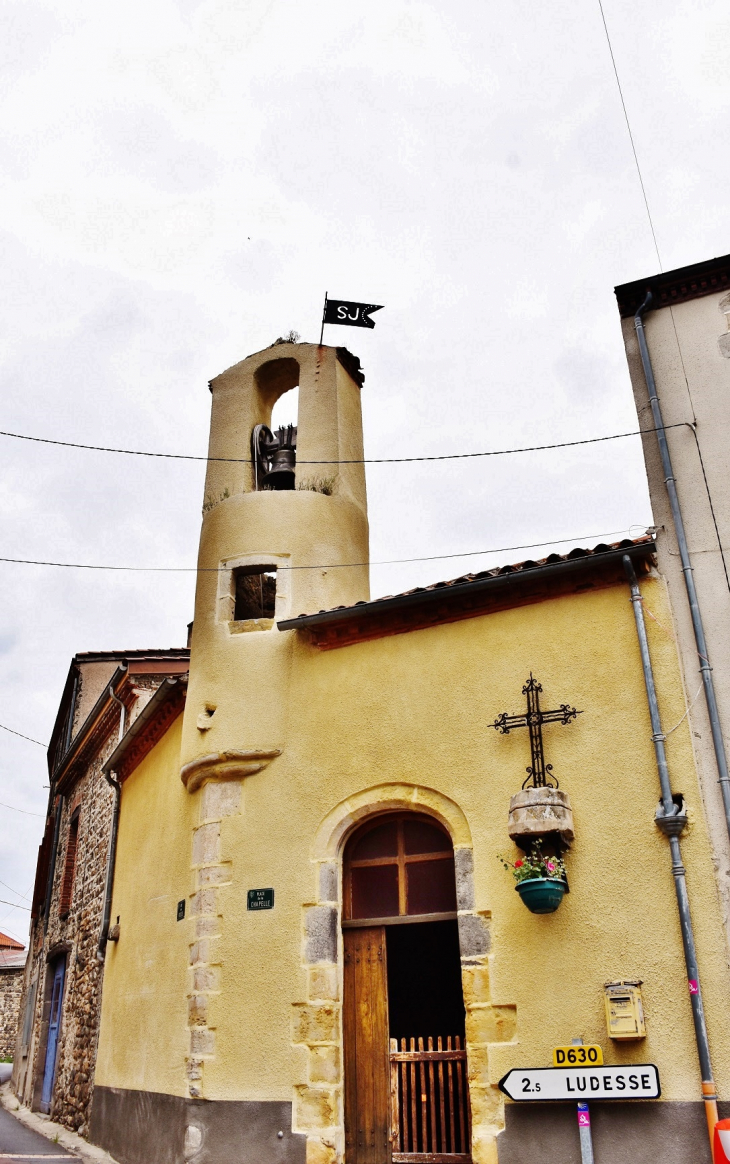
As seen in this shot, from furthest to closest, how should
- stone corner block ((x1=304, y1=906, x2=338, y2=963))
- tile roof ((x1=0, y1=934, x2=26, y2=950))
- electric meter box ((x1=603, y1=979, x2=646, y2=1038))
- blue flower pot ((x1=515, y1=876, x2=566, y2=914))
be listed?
tile roof ((x1=0, y1=934, x2=26, y2=950))
stone corner block ((x1=304, y1=906, x2=338, y2=963))
blue flower pot ((x1=515, y1=876, x2=566, y2=914))
electric meter box ((x1=603, y1=979, x2=646, y2=1038))

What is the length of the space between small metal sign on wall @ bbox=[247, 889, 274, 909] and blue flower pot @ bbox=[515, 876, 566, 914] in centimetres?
225

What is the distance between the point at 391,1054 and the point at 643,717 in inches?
129

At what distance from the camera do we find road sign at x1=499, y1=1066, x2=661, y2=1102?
6.18m

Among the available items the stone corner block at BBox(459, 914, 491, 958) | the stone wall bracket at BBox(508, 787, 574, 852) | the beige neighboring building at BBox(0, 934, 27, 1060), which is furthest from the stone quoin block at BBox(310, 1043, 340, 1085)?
the beige neighboring building at BBox(0, 934, 27, 1060)

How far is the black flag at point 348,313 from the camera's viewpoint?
1107 centimetres

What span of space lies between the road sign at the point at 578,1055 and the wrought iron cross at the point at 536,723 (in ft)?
5.86

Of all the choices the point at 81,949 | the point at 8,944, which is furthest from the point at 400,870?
the point at 8,944

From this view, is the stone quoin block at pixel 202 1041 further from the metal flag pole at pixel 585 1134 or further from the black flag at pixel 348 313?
the black flag at pixel 348 313

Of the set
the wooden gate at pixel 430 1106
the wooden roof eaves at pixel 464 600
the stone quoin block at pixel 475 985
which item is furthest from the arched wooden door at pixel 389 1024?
the wooden roof eaves at pixel 464 600

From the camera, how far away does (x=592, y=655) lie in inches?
295

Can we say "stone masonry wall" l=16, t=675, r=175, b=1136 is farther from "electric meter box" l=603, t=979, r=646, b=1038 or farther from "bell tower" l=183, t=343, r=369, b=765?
"electric meter box" l=603, t=979, r=646, b=1038

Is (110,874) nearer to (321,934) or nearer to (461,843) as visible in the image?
(321,934)

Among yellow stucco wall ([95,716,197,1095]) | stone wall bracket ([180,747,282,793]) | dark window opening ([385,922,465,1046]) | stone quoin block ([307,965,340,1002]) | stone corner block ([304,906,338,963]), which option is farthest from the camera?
dark window opening ([385,922,465,1046])

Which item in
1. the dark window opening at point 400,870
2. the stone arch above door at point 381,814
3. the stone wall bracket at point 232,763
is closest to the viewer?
the stone arch above door at point 381,814
